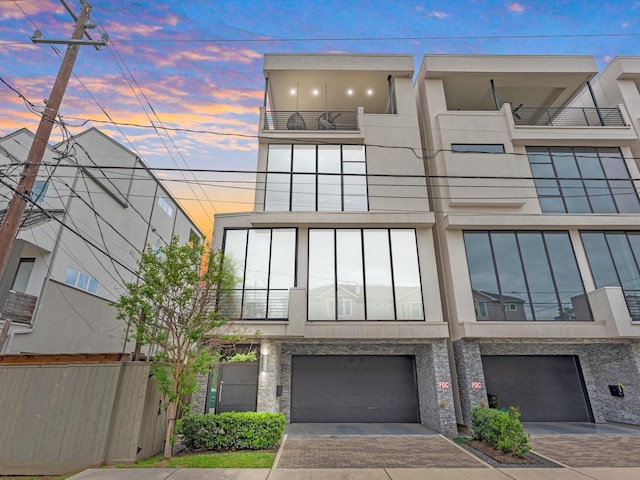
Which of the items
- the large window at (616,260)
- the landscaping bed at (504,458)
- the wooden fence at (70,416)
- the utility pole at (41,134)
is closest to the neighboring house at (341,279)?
the landscaping bed at (504,458)

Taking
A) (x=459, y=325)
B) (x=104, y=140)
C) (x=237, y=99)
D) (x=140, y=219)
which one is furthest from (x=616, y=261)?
(x=104, y=140)

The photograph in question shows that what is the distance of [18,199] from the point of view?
19.4ft

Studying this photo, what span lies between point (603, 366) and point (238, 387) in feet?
46.1

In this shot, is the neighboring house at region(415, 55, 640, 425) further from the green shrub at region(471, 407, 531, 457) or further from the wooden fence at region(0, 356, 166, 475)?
the wooden fence at region(0, 356, 166, 475)

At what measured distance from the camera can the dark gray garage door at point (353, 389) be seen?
39.5 feet

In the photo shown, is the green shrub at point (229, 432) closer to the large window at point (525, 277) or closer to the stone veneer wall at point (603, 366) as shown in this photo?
the large window at point (525, 277)

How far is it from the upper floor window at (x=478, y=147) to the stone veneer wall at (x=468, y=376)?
7.86 meters

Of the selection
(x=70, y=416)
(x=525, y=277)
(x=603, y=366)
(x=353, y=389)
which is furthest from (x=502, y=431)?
(x=70, y=416)

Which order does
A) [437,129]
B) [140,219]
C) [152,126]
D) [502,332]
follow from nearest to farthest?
[152,126], [502,332], [437,129], [140,219]

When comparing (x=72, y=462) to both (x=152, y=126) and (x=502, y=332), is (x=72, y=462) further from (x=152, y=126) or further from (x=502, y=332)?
(x=502, y=332)

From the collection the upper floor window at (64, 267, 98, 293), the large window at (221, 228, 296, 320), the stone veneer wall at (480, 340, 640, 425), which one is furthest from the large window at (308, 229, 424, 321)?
the upper floor window at (64, 267, 98, 293)

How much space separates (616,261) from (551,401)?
19.8 ft

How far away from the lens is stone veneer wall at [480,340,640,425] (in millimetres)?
11008

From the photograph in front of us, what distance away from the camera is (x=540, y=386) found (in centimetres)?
1237
